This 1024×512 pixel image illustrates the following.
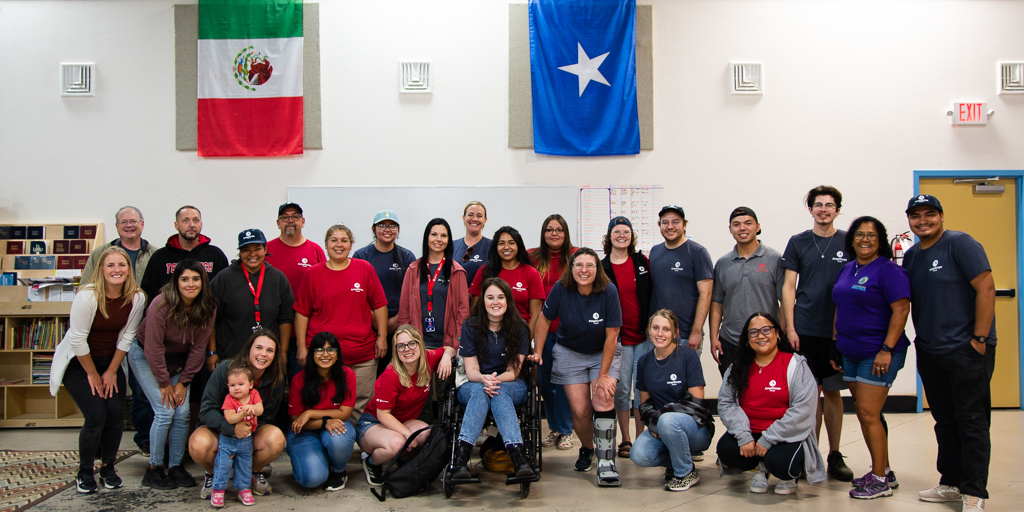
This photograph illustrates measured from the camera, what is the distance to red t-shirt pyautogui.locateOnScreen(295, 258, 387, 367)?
3.58m

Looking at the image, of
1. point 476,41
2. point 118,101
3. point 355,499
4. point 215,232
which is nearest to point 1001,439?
point 355,499

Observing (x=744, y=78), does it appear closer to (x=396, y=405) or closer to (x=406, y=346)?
(x=406, y=346)

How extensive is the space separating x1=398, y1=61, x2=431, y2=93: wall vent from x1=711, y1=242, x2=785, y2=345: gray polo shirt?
2923 mm

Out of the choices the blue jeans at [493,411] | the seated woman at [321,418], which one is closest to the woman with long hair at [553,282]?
the blue jeans at [493,411]

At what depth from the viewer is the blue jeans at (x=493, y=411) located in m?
3.14

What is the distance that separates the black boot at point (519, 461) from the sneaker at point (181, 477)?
70.6 inches

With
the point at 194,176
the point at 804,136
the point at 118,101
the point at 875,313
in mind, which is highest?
the point at 118,101

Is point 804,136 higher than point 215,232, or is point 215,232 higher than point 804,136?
point 804,136

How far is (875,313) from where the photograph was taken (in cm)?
310

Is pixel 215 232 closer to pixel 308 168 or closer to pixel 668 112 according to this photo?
pixel 308 168

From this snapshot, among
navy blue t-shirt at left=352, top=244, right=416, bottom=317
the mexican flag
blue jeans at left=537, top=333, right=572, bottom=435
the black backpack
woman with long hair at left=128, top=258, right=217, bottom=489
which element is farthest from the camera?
the mexican flag

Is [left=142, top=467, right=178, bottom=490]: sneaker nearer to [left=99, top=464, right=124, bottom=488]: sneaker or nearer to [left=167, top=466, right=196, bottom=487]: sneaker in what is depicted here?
[left=167, top=466, right=196, bottom=487]: sneaker

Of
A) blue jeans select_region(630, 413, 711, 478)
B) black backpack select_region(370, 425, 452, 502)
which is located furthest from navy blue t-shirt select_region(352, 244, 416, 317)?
blue jeans select_region(630, 413, 711, 478)

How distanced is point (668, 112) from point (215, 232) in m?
3.97
